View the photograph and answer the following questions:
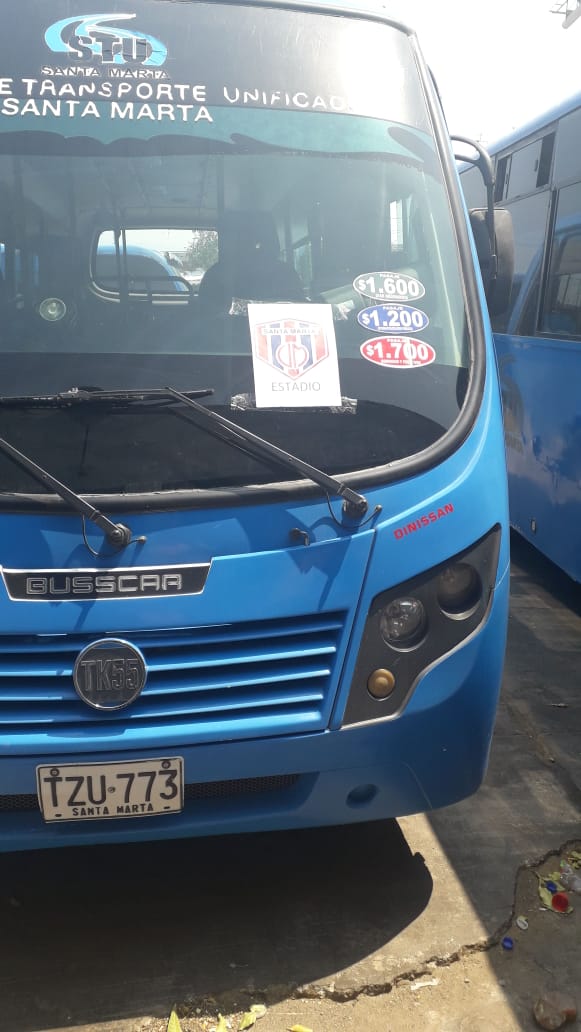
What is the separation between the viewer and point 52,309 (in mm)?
3043

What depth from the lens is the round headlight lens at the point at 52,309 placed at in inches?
119

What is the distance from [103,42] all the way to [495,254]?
60.9 inches

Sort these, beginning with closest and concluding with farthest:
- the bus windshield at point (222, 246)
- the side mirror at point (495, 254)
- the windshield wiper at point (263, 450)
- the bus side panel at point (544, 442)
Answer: the windshield wiper at point (263, 450), the bus windshield at point (222, 246), the side mirror at point (495, 254), the bus side panel at point (544, 442)

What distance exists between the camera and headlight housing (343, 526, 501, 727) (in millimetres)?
2812

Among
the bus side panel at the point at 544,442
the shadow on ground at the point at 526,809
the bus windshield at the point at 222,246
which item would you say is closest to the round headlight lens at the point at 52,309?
the bus windshield at the point at 222,246

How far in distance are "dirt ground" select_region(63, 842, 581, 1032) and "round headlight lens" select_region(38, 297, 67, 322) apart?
199cm

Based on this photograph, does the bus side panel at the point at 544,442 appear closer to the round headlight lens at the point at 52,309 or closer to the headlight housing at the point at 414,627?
the headlight housing at the point at 414,627

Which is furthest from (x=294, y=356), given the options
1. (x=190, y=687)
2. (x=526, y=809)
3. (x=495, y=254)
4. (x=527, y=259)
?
(x=527, y=259)

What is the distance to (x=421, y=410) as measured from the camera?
302cm

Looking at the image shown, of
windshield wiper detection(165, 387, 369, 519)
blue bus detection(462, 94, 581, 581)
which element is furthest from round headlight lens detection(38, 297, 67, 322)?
blue bus detection(462, 94, 581, 581)

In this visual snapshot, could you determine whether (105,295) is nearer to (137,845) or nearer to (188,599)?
(188,599)

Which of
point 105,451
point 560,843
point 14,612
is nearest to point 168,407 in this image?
point 105,451

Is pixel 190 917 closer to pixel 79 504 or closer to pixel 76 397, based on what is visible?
pixel 79 504

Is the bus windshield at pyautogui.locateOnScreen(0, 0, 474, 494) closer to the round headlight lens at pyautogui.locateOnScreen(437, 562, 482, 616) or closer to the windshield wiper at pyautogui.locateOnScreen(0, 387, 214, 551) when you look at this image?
the windshield wiper at pyautogui.locateOnScreen(0, 387, 214, 551)
